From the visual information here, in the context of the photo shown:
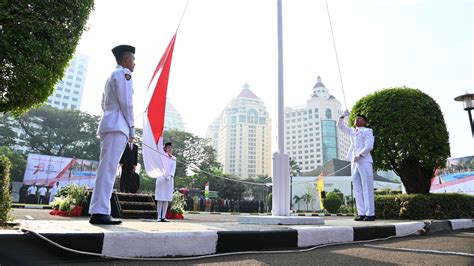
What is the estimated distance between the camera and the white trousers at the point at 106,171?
3.06 m

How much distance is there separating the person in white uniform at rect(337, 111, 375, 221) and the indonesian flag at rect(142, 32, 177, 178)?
3793 millimetres

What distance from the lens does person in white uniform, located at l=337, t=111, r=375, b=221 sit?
6062 mm

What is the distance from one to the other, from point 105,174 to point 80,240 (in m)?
1.28

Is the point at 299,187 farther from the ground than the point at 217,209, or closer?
farther from the ground

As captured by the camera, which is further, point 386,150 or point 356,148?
A: point 386,150

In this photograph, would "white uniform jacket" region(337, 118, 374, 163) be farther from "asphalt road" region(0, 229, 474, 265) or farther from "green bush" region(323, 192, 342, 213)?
"green bush" region(323, 192, 342, 213)

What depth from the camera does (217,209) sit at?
28.2m

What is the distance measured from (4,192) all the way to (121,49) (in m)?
2.01

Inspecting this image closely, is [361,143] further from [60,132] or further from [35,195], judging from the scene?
[60,132]

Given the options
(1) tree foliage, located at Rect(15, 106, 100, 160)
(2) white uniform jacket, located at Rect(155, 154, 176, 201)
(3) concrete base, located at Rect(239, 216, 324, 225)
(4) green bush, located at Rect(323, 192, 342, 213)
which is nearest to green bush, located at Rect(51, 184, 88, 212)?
(2) white uniform jacket, located at Rect(155, 154, 176, 201)

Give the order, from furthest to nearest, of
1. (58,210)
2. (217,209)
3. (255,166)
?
(255,166) < (217,209) < (58,210)

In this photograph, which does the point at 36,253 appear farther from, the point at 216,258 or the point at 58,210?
the point at 58,210

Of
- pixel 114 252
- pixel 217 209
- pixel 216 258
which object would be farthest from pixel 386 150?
pixel 217 209

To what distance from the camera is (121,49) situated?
3.58 metres
